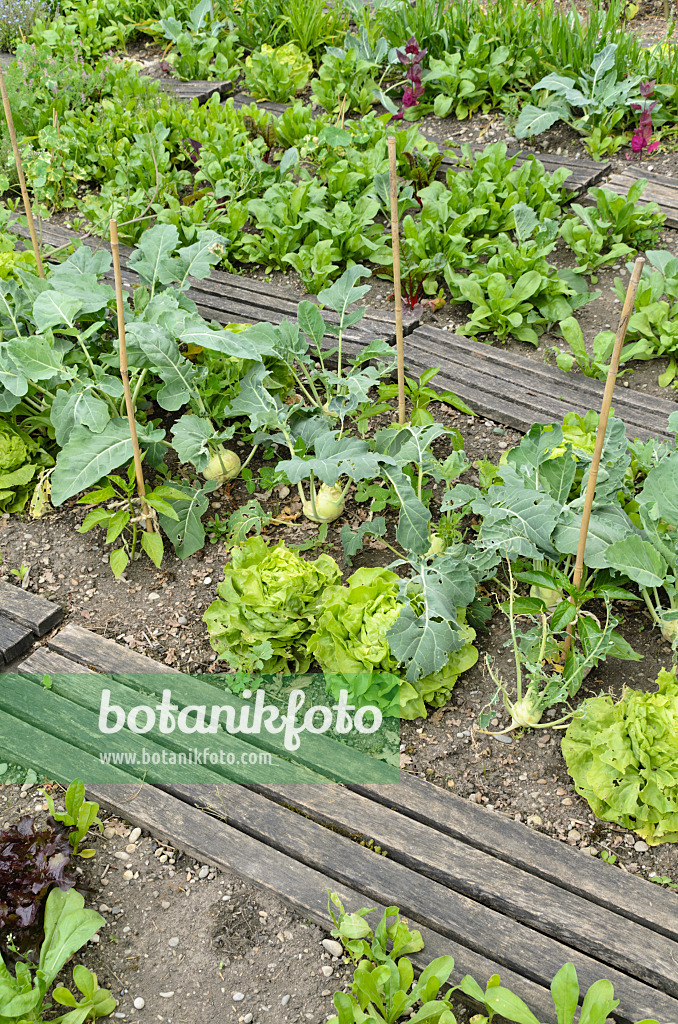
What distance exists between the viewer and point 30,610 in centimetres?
247

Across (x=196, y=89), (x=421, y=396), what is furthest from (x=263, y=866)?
(x=196, y=89)

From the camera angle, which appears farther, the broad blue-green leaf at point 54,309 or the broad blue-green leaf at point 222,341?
the broad blue-green leaf at point 54,309

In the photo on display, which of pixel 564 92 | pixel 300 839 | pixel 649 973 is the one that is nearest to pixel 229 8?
pixel 564 92

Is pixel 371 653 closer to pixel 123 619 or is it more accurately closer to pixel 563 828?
pixel 563 828

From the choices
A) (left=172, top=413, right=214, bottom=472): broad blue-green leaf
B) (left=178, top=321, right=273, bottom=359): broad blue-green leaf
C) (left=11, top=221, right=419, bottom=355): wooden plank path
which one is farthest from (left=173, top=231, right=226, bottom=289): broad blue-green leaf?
(left=172, top=413, right=214, bottom=472): broad blue-green leaf

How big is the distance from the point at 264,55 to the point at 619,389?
296cm

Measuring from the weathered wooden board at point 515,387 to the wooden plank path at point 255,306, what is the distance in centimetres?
14

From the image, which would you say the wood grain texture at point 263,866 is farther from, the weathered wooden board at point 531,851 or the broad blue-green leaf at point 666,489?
the broad blue-green leaf at point 666,489

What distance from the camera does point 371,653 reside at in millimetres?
2119

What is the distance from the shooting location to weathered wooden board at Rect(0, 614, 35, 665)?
237 centimetres

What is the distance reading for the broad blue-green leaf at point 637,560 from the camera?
6.68ft


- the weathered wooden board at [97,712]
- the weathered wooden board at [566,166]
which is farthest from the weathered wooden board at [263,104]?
the weathered wooden board at [97,712]

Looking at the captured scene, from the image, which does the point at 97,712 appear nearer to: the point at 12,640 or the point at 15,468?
the point at 12,640

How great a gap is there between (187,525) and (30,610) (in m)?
0.51
